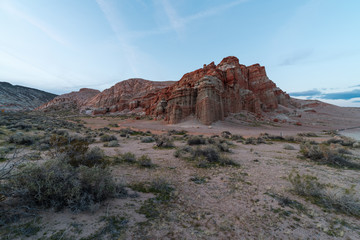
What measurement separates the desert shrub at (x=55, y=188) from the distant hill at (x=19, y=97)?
4214 inches

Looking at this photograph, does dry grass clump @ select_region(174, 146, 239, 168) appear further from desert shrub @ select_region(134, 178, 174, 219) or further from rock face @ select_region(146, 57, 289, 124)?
rock face @ select_region(146, 57, 289, 124)

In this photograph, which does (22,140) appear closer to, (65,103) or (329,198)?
(329,198)

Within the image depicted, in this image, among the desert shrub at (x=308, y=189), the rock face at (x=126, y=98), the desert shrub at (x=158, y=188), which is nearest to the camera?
the desert shrub at (x=158, y=188)

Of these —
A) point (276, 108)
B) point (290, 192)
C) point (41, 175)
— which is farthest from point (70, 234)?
point (276, 108)

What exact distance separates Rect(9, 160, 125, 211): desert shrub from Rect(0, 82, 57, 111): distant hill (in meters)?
107

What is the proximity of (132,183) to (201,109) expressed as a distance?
1008 inches

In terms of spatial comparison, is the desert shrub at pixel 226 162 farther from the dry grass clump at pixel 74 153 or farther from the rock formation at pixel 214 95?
the rock formation at pixel 214 95

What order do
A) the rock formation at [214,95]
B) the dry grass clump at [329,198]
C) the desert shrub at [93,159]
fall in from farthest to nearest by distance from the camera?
the rock formation at [214,95] < the desert shrub at [93,159] < the dry grass clump at [329,198]

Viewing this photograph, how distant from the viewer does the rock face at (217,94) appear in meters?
28.8

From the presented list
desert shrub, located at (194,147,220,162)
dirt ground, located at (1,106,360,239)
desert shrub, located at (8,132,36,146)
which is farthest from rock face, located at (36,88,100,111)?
dirt ground, located at (1,106,360,239)

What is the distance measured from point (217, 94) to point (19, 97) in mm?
126513

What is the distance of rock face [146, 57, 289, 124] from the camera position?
2883 cm

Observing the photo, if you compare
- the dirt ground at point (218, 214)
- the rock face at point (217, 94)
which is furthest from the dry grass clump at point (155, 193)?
the rock face at point (217, 94)

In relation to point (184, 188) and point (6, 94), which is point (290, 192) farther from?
point (6, 94)
